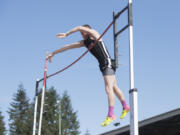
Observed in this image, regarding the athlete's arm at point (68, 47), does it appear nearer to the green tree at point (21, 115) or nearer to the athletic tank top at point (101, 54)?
the athletic tank top at point (101, 54)

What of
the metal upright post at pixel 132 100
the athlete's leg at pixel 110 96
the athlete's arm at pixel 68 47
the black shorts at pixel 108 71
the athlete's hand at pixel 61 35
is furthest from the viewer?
the athlete's arm at pixel 68 47

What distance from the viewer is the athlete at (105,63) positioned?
5094 mm

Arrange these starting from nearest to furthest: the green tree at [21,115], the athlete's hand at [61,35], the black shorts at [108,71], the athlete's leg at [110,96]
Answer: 1. the athlete's leg at [110,96]
2. the black shorts at [108,71]
3. the athlete's hand at [61,35]
4. the green tree at [21,115]

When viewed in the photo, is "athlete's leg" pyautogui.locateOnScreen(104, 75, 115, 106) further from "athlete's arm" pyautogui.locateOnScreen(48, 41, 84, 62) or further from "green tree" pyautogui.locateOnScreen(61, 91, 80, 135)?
"green tree" pyautogui.locateOnScreen(61, 91, 80, 135)

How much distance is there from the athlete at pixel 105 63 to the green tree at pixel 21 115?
1493 inches

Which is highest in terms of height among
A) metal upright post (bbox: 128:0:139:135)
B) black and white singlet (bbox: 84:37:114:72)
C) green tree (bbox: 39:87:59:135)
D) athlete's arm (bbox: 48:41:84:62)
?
green tree (bbox: 39:87:59:135)

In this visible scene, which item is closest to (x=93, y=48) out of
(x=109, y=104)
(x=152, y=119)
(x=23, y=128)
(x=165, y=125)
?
(x=109, y=104)

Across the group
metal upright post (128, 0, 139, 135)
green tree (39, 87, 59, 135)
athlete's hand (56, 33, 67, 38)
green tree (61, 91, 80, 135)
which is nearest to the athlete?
athlete's hand (56, 33, 67, 38)

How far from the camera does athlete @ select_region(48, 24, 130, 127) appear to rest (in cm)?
509

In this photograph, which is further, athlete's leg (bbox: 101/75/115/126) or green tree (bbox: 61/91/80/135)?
green tree (bbox: 61/91/80/135)

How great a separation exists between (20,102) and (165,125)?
3716 centimetres

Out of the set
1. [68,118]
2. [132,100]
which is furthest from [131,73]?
[68,118]

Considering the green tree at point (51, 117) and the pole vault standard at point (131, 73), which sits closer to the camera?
the pole vault standard at point (131, 73)

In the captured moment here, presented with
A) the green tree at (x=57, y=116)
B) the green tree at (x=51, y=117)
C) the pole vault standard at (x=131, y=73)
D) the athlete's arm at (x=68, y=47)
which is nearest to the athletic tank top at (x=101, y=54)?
the pole vault standard at (x=131, y=73)
